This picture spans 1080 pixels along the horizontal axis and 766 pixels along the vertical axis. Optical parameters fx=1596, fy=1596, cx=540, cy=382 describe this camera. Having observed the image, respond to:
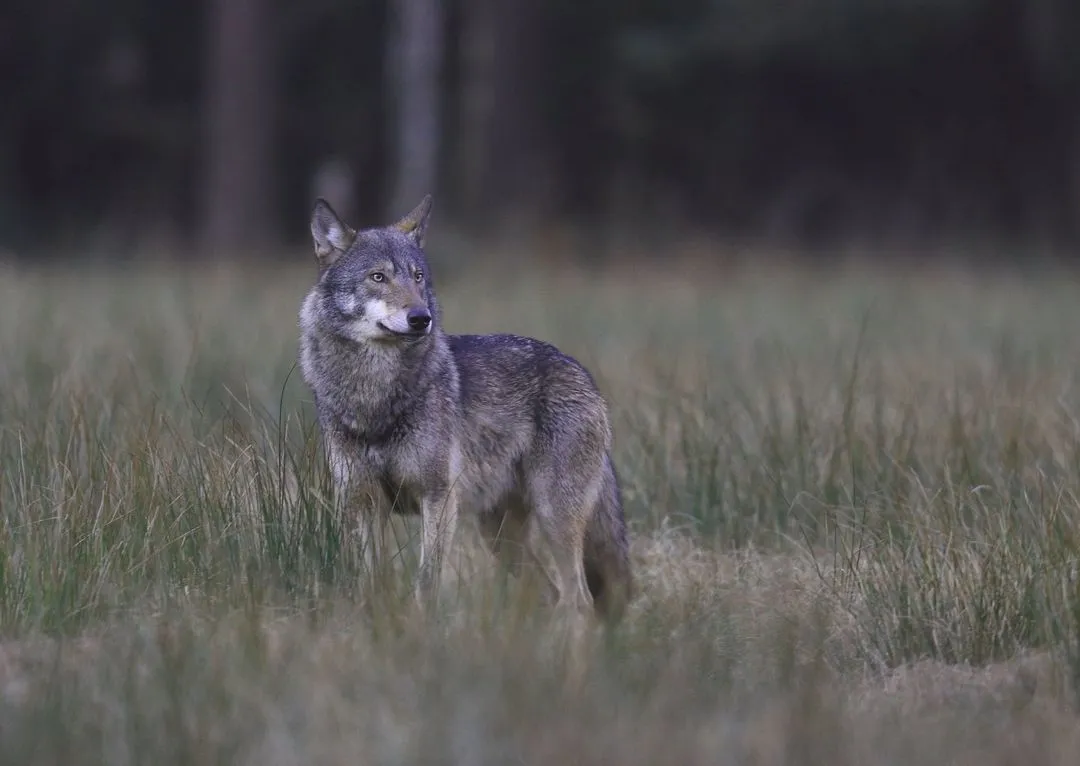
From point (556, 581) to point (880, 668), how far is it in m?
1.53

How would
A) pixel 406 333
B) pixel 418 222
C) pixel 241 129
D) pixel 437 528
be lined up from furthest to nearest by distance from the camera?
pixel 241 129 → pixel 418 222 → pixel 406 333 → pixel 437 528

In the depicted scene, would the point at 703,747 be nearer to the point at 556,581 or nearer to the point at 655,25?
Result: the point at 556,581

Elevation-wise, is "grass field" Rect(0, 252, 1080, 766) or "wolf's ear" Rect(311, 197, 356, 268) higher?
"wolf's ear" Rect(311, 197, 356, 268)

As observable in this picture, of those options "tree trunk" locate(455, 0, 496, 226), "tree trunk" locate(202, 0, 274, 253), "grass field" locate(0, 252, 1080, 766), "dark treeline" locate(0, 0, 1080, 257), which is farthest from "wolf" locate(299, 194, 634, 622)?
"tree trunk" locate(202, 0, 274, 253)

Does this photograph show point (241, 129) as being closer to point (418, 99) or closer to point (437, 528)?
point (418, 99)

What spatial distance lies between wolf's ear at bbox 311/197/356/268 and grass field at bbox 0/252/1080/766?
73 centimetres

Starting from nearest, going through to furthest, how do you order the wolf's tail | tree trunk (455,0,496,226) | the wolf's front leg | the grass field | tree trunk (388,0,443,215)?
the grass field < the wolf's front leg < the wolf's tail < tree trunk (388,0,443,215) < tree trunk (455,0,496,226)

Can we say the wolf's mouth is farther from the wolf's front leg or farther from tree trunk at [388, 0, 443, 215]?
tree trunk at [388, 0, 443, 215]

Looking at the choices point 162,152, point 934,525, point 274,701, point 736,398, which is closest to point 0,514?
point 274,701

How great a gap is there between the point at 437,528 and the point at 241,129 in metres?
20.1

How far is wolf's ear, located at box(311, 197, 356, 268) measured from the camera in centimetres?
631

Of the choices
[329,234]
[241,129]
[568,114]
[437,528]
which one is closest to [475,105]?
[568,114]

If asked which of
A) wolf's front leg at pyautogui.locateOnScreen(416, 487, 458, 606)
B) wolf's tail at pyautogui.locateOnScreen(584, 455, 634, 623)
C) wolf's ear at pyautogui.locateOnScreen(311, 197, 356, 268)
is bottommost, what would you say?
wolf's tail at pyautogui.locateOnScreen(584, 455, 634, 623)

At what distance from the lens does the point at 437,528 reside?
5.89 m
